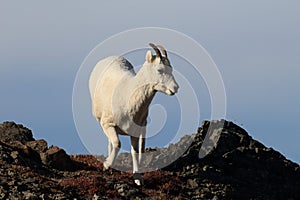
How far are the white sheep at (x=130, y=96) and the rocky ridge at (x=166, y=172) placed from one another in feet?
3.33

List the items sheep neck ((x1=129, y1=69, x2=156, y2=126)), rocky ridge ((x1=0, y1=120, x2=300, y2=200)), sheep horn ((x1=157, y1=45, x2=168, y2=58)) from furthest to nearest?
rocky ridge ((x1=0, y1=120, x2=300, y2=200)) → sheep neck ((x1=129, y1=69, x2=156, y2=126)) → sheep horn ((x1=157, y1=45, x2=168, y2=58))

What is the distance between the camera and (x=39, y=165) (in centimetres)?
2986

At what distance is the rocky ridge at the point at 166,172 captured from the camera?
27422 millimetres

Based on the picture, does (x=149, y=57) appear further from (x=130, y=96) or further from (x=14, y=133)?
(x=14, y=133)

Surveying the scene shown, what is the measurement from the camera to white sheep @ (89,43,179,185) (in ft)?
87.5

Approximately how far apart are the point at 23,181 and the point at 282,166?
10.7 meters

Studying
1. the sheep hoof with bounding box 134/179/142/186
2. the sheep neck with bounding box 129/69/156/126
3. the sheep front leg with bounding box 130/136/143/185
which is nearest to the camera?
the sheep neck with bounding box 129/69/156/126

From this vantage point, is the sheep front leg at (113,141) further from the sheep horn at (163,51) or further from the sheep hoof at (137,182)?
the sheep horn at (163,51)

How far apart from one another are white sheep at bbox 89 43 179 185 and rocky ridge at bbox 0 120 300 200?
3.33 ft

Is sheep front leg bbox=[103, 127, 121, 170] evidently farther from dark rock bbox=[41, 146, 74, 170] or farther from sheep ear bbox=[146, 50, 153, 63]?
sheep ear bbox=[146, 50, 153, 63]

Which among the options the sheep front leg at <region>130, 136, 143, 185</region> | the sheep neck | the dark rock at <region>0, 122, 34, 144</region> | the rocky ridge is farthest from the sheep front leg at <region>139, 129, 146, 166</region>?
the dark rock at <region>0, 122, 34, 144</region>

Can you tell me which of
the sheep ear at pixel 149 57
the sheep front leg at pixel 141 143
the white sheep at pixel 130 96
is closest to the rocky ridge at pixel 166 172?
the sheep front leg at pixel 141 143

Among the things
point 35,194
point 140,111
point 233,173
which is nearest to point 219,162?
point 233,173

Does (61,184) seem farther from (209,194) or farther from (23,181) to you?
(209,194)
